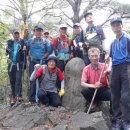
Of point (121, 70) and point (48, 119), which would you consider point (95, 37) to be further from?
point (48, 119)

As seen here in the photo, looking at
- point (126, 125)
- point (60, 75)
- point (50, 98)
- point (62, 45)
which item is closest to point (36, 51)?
point (62, 45)

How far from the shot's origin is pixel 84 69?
837 cm

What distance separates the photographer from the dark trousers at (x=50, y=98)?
9.16 metres

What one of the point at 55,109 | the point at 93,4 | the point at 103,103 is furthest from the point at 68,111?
→ the point at 93,4

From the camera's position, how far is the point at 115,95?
7484mm

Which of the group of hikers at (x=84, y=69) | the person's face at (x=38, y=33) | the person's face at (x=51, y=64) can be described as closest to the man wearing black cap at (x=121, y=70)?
the group of hikers at (x=84, y=69)

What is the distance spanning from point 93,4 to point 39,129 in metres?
12.0

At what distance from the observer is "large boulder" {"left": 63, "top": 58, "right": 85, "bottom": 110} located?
9.57 meters

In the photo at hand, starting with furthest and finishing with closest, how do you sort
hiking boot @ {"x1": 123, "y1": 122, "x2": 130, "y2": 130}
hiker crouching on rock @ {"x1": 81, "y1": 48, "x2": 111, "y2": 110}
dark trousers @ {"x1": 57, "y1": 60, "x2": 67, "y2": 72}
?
dark trousers @ {"x1": 57, "y1": 60, "x2": 67, "y2": 72}
hiker crouching on rock @ {"x1": 81, "y1": 48, "x2": 111, "y2": 110}
hiking boot @ {"x1": 123, "y1": 122, "x2": 130, "y2": 130}

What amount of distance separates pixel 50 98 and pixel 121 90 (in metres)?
2.63

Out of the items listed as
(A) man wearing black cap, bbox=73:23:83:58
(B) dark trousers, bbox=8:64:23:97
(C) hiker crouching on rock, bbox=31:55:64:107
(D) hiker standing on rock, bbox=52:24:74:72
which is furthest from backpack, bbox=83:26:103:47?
(B) dark trousers, bbox=8:64:23:97

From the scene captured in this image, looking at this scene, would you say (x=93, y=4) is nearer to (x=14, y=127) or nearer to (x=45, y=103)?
(x=45, y=103)

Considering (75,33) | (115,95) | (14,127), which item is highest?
(75,33)

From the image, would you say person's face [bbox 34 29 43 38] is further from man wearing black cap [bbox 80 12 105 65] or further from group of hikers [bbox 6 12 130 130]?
man wearing black cap [bbox 80 12 105 65]
